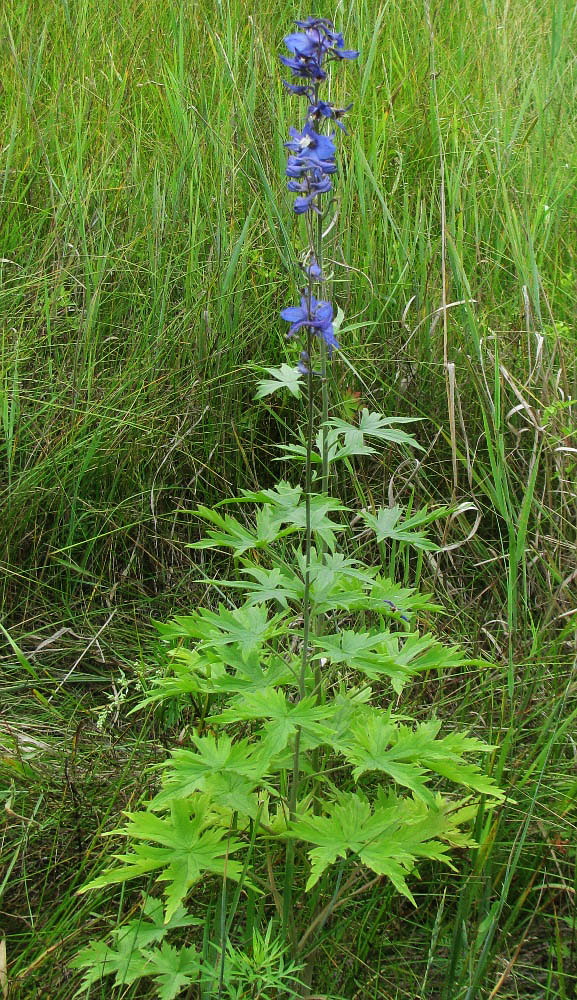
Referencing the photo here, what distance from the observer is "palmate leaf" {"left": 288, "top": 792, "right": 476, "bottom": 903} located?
3.82 feet

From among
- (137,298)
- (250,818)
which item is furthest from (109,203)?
(250,818)

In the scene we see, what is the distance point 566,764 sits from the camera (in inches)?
62.2

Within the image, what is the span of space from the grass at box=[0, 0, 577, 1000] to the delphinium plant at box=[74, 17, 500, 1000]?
0.11 metres

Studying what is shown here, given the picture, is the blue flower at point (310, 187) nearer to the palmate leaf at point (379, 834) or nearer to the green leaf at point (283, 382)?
the green leaf at point (283, 382)

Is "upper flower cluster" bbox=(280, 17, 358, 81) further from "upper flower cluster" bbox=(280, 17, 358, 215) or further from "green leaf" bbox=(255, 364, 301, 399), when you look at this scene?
"green leaf" bbox=(255, 364, 301, 399)

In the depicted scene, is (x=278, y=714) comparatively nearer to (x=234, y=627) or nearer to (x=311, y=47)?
(x=234, y=627)

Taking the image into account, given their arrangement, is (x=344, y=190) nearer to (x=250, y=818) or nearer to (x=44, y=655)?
(x=44, y=655)

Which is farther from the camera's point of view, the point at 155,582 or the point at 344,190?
the point at 344,190

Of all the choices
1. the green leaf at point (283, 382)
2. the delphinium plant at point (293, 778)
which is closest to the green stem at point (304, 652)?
the delphinium plant at point (293, 778)

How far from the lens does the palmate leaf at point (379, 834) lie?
1165 mm

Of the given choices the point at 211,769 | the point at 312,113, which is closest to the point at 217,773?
the point at 211,769

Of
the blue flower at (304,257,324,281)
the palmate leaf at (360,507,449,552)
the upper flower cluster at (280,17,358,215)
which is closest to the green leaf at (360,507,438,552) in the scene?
the palmate leaf at (360,507,449,552)

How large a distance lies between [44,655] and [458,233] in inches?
64.8

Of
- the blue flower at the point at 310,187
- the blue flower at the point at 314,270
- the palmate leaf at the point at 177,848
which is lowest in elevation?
the palmate leaf at the point at 177,848
